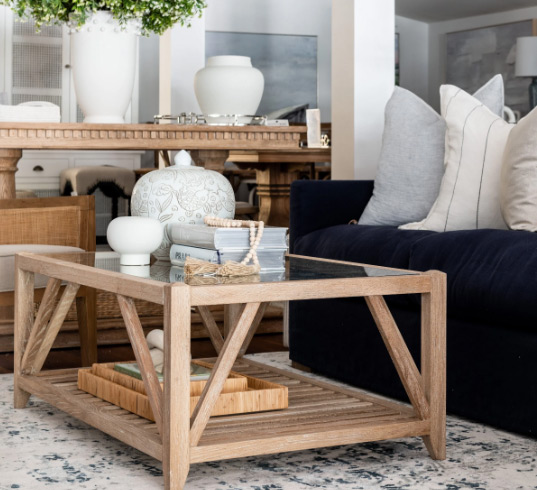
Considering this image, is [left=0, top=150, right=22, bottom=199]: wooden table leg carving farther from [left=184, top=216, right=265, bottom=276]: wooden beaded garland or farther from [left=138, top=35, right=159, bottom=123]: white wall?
[left=138, top=35, right=159, bottom=123]: white wall

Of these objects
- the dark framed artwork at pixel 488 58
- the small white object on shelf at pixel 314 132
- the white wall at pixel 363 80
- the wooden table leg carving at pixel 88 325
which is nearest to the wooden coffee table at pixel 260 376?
the wooden table leg carving at pixel 88 325

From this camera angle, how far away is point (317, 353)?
301 centimetres

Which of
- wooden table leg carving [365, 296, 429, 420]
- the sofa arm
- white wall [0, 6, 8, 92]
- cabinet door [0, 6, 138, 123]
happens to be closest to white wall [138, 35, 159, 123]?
cabinet door [0, 6, 138, 123]

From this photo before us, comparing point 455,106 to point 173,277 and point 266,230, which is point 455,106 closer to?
point 266,230

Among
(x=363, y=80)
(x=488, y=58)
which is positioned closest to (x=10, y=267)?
(x=363, y=80)

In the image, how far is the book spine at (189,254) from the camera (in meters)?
2.12

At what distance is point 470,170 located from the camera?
9.25 ft

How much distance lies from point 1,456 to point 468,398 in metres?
1.13

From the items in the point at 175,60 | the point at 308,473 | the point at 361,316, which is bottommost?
the point at 308,473

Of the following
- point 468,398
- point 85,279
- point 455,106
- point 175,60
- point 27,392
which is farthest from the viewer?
point 175,60

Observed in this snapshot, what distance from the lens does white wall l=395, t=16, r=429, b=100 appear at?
11438mm

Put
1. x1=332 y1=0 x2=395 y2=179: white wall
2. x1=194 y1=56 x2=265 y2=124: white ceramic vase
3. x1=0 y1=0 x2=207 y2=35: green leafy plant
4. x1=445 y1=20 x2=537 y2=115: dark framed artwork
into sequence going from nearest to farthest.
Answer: x1=0 y1=0 x2=207 y2=35: green leafy plant → x1=194 y1=56 x2=265 y2=124: white ceramic vase → x1=332 y1=0 x2=395 y2=179: white wall → x1=445 y1=20 x2=537 y2=115: dark framed artwork

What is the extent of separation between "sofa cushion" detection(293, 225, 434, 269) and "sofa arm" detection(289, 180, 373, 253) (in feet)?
0.17

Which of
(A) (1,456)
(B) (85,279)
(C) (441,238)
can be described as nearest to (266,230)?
(B) (85,279)
